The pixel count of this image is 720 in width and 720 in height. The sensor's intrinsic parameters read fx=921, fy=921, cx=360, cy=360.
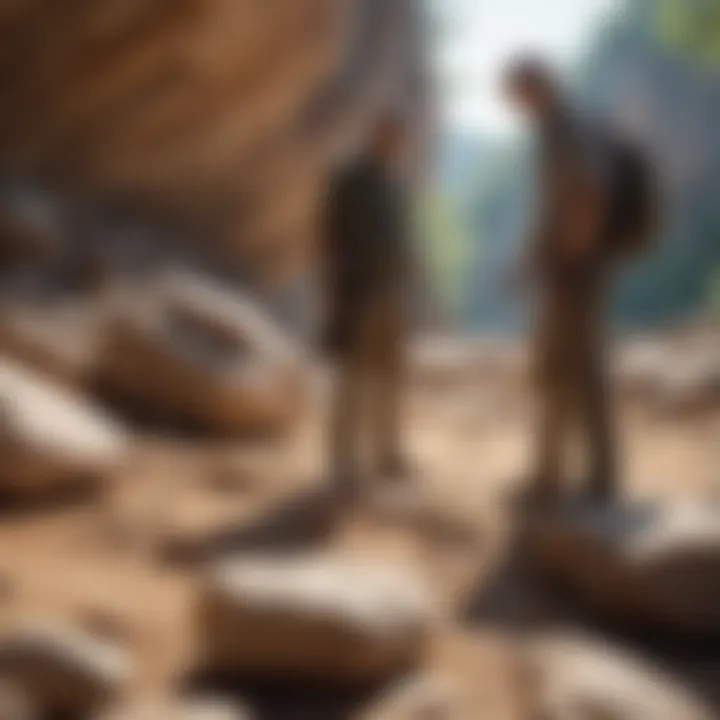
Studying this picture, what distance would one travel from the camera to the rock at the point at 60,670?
204 cm

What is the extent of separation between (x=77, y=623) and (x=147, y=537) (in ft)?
2.77

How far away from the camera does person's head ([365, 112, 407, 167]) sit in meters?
3.79

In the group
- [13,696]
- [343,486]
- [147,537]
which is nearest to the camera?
[13,696]

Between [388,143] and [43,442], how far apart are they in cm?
182

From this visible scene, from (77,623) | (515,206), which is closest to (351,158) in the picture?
(77,623)

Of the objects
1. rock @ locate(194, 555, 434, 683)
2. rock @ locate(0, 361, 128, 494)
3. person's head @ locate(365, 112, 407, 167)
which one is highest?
person's head @ locate(365, 112, 407, 167)

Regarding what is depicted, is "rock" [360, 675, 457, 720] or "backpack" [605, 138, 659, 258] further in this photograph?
"backpack" [605, 138, 659, 258]

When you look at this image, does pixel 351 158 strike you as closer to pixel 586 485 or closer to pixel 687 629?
pixel 586 485

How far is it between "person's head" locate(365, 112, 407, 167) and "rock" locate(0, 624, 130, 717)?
2.34 m

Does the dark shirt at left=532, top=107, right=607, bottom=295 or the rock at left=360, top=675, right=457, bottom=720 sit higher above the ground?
the dark shirt at left=532, top=107, right=607, bottom=295

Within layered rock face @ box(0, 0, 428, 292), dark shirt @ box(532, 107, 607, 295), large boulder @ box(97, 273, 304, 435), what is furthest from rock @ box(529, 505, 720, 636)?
layered rock face @ box(0, 0, 428, 292)

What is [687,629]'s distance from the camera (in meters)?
2.51

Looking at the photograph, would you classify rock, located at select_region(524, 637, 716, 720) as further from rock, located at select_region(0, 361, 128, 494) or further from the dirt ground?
rock, located at select_region(0, 361, 128, 494)

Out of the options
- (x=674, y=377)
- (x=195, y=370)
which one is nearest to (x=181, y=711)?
(x=195, y=370)
